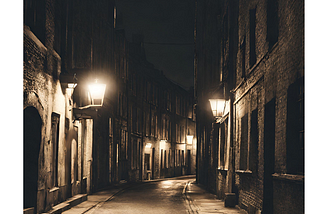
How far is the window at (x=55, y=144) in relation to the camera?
11.8m

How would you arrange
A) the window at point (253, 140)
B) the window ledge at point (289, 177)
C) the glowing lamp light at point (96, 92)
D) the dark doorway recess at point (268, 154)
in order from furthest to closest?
the glowing lamp light at point (96, 92) < the window at point (253, 140) < the dark doorway recess at point (268, 154) < the window ledge at point (289, 177)

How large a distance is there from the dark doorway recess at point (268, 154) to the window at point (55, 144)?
575 cm

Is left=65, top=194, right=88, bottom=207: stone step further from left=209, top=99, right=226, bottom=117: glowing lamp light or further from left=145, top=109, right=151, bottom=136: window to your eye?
left=145, top=109, right=151, bottom=136: window

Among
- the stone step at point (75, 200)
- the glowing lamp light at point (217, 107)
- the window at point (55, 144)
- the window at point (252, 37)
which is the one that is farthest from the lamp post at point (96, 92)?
the window at point (252, 37)

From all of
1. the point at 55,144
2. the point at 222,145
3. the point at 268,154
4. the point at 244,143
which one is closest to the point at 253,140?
the point at 244,143

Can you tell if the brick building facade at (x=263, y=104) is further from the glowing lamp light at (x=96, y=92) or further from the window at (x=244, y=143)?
the glowing lamp light at (x=96, y=92)

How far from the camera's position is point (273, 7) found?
9.59m

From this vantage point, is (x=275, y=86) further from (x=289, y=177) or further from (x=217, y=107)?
(x=217, y=107)

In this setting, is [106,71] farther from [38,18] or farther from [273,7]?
[273,7]

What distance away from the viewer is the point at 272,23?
962cm

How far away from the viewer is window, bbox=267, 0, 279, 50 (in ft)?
30.4

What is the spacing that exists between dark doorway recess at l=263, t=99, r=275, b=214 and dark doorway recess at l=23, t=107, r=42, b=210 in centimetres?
538
